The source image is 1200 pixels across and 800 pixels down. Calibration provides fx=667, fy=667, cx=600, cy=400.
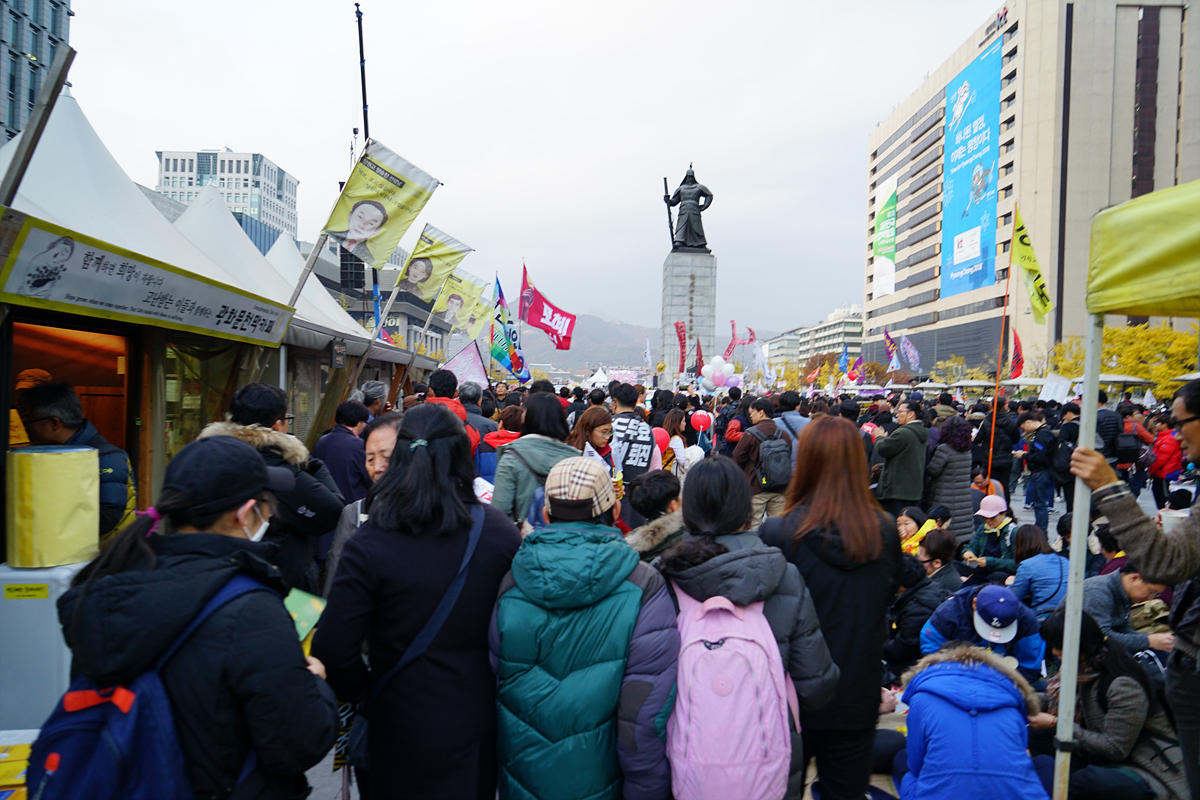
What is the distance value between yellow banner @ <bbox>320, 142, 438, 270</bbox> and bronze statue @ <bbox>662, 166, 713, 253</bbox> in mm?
16430

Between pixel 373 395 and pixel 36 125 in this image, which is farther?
pixel 373 395

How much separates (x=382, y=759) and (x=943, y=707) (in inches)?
86.7

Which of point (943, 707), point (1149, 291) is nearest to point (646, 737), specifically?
point (943, 707)

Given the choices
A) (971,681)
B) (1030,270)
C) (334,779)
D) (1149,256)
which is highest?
(1030,270)

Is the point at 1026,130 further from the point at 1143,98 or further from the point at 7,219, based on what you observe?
the point at 7,219

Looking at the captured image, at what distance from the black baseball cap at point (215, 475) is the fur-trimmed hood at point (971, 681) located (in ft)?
8.87

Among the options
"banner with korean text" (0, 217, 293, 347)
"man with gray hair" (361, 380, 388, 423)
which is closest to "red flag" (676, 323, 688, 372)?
"banner with korean text" (0, 217, 293, 347)

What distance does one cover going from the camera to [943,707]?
2.75 metres

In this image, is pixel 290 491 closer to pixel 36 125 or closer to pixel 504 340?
pixel 36 125

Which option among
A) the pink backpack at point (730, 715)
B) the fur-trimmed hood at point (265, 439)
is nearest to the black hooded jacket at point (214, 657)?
the pink backpack at point (730, 715)

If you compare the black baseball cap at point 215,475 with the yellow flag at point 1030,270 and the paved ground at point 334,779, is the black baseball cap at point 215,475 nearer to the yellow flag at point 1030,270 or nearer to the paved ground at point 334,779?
the paved ground at point 334,779

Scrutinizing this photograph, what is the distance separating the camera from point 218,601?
161cm

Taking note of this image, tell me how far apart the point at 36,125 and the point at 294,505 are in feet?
6.93

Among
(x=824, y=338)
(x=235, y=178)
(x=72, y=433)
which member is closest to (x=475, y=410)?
(x=72, y=433)
